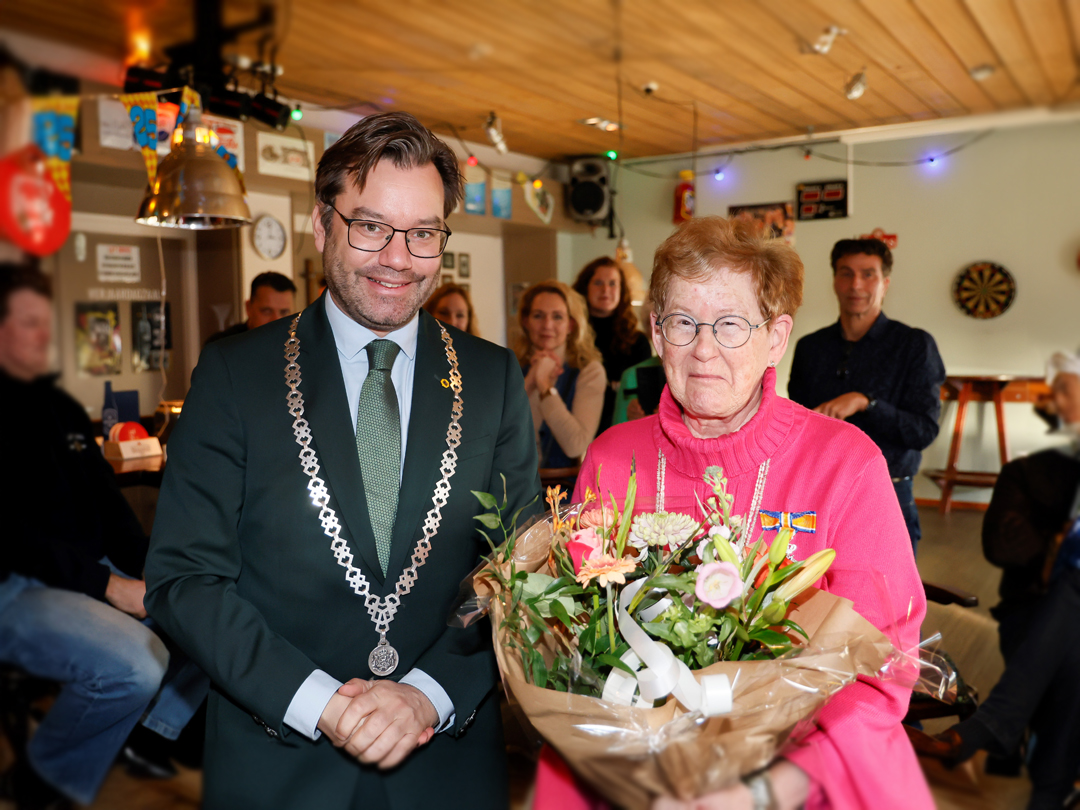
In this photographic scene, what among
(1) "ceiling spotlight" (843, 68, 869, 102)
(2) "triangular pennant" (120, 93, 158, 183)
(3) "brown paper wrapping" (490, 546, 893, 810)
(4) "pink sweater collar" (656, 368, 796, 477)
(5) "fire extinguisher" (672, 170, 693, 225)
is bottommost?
(3) "brown paper wrapping" (490, 546, 893, 810)

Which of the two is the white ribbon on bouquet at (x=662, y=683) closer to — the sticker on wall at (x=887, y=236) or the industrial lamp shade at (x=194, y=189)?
the industrial lamp shade at (x=194, y=189)

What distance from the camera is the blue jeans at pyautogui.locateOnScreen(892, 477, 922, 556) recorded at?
213cm

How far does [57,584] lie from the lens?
3.55 ft

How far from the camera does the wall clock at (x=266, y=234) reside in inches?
96.3

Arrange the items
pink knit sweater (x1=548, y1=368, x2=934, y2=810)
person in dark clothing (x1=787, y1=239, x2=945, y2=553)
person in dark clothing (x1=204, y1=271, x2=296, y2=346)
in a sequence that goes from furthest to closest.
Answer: person in dark clothing (x1=204, y1=271, x2=296, y2=346), person in dark clothing (x1=787, y1=239, x2=945, y2=553), pink knit sweater (x1=548, y1=368, x2=934, y2=810)

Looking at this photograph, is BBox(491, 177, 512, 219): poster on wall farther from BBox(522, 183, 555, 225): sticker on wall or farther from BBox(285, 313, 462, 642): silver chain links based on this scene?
BBox(285, 313, 462, 642): silver chain links

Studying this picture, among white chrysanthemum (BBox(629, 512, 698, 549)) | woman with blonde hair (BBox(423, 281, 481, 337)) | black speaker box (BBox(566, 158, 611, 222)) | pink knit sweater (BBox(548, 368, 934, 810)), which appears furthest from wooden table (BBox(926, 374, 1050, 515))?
woman with blonde hair (BBox(423, 281, 481, 337))

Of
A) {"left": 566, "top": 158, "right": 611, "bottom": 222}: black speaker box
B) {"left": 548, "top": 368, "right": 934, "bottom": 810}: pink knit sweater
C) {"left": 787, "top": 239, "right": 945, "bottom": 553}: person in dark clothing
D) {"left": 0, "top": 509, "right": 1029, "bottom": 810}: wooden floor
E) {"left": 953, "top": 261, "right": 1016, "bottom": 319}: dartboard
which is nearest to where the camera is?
{"left": 548, "top": 368, "right": 934, "bottom": 810}: pink knit sweater

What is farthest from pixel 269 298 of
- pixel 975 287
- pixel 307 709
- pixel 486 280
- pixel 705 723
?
pixel 486 280

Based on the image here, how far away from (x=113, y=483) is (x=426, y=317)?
2.63 feet

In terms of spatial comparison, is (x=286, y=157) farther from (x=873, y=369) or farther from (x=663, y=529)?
(x=873, y=369)

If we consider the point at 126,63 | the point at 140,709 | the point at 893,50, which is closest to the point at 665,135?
the point at 893,50

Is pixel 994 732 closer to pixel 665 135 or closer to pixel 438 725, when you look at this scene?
pixel 438 725

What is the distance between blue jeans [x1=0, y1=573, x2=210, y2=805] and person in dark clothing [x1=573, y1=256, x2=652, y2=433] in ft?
8.67
